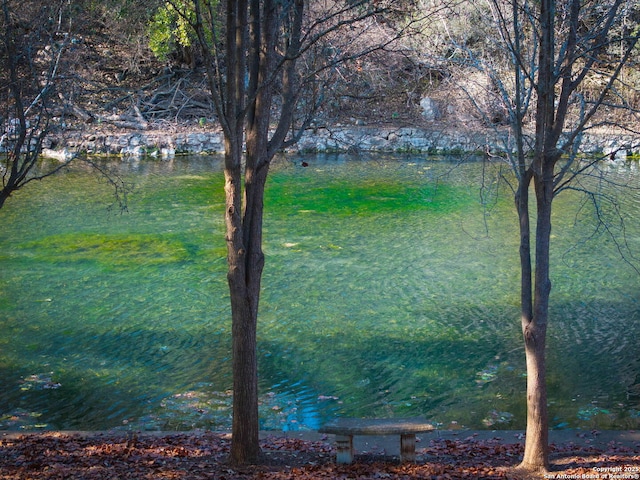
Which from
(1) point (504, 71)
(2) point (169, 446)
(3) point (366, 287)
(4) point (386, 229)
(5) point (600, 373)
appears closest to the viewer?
(2) point (169, 446)

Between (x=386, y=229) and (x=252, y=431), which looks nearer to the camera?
(x=252, y=431)

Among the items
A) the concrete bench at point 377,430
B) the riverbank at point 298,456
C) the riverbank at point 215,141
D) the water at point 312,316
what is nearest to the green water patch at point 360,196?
the water at point 312,316

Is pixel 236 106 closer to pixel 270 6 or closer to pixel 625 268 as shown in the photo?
pixel 270 6

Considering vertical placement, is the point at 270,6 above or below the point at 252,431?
above

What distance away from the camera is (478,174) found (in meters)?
19.6

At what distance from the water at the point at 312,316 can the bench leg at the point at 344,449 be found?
1779 millimetres

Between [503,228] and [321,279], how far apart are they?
194 inches

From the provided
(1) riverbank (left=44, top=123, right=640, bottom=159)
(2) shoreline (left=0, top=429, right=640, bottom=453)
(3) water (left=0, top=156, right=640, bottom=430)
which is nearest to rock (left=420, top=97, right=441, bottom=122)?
(1) riverbank (left=44, top=123, right=640, bottom=159)

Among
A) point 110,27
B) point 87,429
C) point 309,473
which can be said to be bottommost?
point 87,429

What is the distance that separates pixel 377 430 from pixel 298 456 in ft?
2.94

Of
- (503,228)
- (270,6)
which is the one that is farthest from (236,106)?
(503,228)

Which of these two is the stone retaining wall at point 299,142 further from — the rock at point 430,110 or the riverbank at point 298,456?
the riverbank at point 298,456

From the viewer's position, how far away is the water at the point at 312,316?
7.11 metres

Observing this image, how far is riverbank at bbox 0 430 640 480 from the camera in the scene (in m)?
4.67
